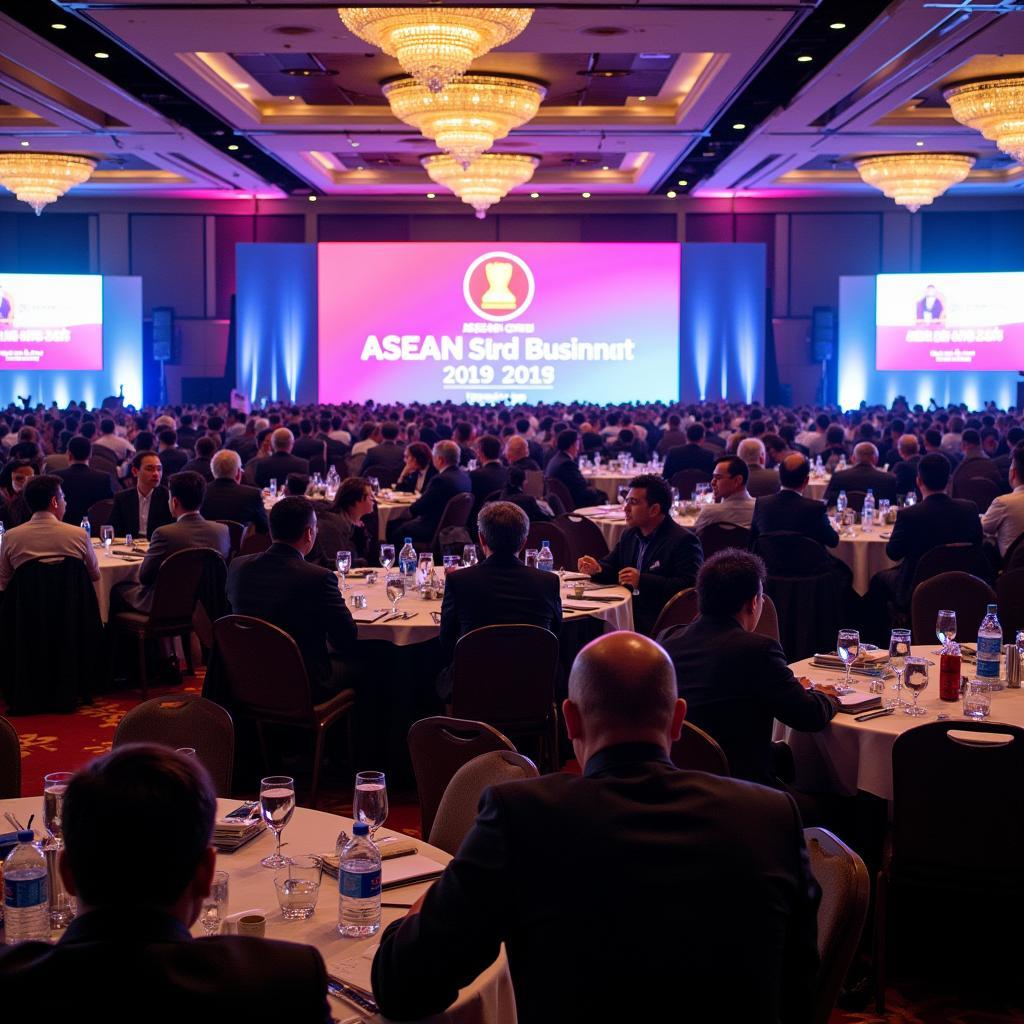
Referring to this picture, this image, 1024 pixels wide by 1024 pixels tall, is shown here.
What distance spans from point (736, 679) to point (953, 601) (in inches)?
91.8

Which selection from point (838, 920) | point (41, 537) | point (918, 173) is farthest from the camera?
point (918, 173)

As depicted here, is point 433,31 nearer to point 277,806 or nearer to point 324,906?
point 277,806

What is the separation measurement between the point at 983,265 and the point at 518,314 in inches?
352

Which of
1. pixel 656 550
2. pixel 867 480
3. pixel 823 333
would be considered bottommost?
pixel 656 550

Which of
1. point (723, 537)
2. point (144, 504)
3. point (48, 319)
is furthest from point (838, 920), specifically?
point (48, 319)

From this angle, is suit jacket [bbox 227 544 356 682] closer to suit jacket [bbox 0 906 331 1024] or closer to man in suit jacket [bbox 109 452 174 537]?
man in suit jacket [bbox 109 452 174 537]

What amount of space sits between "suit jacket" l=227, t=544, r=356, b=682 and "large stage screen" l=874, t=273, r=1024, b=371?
20287 millimetres

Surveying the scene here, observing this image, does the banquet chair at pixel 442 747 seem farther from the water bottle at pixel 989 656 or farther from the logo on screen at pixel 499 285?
the logo on screen at pixel 499 285

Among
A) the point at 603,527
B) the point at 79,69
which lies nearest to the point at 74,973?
the point at 603,527

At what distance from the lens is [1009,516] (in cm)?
793

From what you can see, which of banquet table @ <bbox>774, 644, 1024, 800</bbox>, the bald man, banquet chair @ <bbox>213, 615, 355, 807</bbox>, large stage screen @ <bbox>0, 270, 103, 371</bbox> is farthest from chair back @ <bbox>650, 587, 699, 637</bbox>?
large stage screen @ <bbox>0, 270, 103, 371</bbox>

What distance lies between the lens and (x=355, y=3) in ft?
31.9

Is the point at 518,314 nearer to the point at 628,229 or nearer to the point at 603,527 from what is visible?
the point at 628,229

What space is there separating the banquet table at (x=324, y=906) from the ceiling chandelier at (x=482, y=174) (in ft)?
44.6
